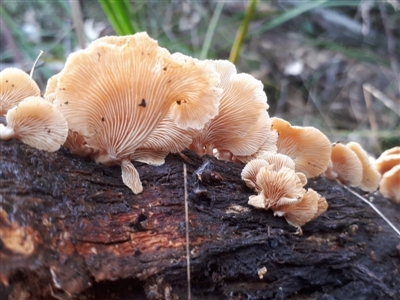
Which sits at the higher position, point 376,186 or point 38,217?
point 38,217

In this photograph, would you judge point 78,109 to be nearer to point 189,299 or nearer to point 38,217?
point 38,217

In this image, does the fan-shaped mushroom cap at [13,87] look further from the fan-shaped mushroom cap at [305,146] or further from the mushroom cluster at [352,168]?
the mushroom cluster at [352,168]

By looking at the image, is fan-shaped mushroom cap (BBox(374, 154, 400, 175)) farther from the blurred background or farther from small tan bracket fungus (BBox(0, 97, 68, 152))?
the blurred background

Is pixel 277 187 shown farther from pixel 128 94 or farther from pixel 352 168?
pixel 352 168

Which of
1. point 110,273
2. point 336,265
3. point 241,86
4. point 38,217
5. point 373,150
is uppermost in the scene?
point 241,86

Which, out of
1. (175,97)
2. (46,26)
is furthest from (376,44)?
(175,97)

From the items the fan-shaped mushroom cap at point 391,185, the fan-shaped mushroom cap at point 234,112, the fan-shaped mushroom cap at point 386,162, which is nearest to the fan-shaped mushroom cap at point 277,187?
the fan-shaped mushroom cap at point 234,112

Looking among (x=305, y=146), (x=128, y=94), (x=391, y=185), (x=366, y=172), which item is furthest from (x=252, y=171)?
(x=391, y=185)
